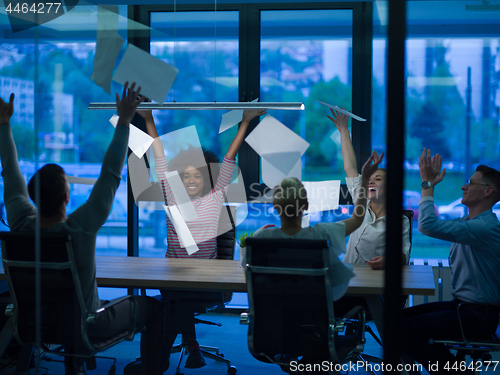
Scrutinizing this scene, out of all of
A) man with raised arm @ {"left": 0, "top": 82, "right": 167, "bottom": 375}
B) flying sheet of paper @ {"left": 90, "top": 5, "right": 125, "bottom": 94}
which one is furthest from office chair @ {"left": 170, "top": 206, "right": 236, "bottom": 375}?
flying sheet of paper @ {"left": 90, "top": 5, "right": 125, "bottom": 94}

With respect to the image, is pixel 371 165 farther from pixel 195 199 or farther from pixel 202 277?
pixel 195 199

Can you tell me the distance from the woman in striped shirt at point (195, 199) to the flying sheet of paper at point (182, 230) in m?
0.03

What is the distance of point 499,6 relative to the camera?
10.4ft

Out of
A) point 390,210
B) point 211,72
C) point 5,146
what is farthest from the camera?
point 211,72

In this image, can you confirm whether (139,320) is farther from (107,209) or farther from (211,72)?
(211,72)

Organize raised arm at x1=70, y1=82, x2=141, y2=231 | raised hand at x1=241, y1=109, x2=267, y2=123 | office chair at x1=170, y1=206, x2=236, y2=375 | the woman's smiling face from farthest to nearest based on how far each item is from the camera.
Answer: the woman's smiling face
office chair at x1=170, y1=206, x2=236, y2=375
raised hand at x1=241, y1=109, x2=267, y2=123
raised arm at x1=70, y1=82, x2=141, y2=231

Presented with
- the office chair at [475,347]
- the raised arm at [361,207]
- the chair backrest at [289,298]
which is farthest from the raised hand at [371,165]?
the office chair at [475,347]

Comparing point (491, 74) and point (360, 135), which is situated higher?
point (491, 74)

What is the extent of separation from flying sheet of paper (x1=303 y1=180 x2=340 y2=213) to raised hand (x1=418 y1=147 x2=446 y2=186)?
1.45 feet

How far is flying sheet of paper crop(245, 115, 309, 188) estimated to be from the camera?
2.30 metres

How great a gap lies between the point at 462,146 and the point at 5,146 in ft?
8.75

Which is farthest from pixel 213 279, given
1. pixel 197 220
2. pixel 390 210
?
pixel 390 210

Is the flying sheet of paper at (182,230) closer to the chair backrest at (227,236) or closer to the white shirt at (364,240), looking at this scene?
the chair backrest at (227,236)

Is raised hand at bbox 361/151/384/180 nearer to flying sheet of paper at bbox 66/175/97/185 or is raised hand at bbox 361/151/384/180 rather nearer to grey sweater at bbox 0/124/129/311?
grey sweater at bbox 0/124/129/311
